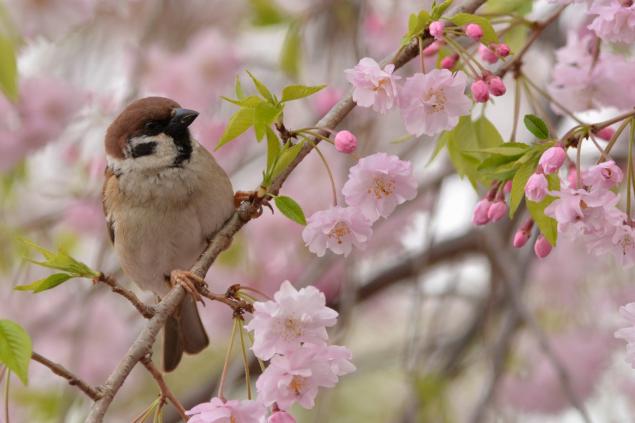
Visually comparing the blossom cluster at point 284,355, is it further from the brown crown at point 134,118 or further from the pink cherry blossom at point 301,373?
the brown crown at point 134,118

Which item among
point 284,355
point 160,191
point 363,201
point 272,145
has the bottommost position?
point 160,191

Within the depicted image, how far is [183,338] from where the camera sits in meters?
2.88

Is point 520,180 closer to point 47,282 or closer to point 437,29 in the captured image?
point 437,29

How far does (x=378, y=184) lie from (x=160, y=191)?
100 centimetres

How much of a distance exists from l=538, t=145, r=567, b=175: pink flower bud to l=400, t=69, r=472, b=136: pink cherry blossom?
20cm

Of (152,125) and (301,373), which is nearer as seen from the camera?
(301,373)

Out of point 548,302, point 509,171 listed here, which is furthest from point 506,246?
point 509,171

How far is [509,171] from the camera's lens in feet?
4.97

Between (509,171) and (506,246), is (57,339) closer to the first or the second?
(506,246)

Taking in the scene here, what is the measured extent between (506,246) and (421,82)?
216 cm

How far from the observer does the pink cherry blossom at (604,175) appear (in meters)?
1.42

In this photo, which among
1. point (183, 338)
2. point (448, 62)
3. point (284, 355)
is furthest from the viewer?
point (183, 338)

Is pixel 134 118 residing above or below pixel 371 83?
below

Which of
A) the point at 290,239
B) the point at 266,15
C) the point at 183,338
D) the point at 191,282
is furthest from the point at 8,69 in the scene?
the point at 290,239
